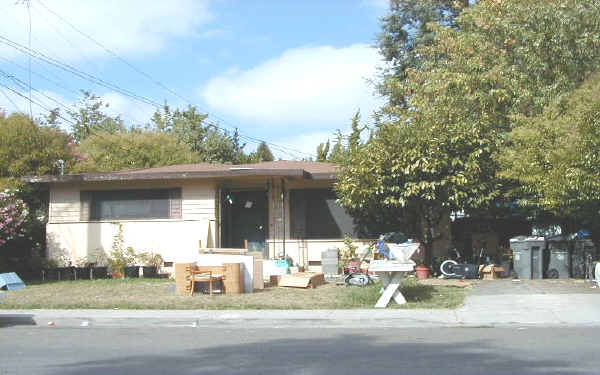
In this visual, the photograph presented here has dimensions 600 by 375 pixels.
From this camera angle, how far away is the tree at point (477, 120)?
16359 mm

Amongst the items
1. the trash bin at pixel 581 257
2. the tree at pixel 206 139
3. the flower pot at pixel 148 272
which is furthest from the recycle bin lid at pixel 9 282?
the tree at pixel 206 139

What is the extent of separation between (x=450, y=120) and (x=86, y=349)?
1136 cm

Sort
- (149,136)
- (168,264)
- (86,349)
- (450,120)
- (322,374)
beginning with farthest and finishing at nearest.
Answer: (149,136) → (168,264) → (450,120) → (86,349) → (322,374)

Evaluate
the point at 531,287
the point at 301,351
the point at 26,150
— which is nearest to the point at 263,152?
the point at 26,150

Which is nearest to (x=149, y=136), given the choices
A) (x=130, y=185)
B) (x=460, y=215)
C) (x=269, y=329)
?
(x=130, y=185)

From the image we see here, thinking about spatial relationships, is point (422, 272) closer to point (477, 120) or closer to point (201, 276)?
point (477, 120)

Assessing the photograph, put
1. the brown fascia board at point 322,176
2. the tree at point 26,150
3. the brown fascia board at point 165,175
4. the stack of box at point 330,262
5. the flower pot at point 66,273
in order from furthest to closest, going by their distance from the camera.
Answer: the tree at point 26,150, the brown fascia board at point 322,176, the flower pot at point 66,273, the stack of box at point 330,262, the brown fascia board at point 165,175

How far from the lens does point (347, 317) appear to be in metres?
11.1

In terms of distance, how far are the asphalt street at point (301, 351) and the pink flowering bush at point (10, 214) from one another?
6818 mm

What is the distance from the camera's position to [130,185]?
62.1 ft

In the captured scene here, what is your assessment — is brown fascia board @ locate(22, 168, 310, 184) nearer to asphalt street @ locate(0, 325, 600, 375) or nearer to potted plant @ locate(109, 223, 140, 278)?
potted plant @ locate(109, 223, 140, 278)

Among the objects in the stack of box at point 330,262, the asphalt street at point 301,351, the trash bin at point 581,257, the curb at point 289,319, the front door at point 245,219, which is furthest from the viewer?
the front door at point 245,219

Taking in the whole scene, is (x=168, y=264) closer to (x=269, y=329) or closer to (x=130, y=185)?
(x=130, y=185)

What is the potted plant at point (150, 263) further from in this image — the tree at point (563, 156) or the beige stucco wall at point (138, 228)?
the tree at point (563, 156)
